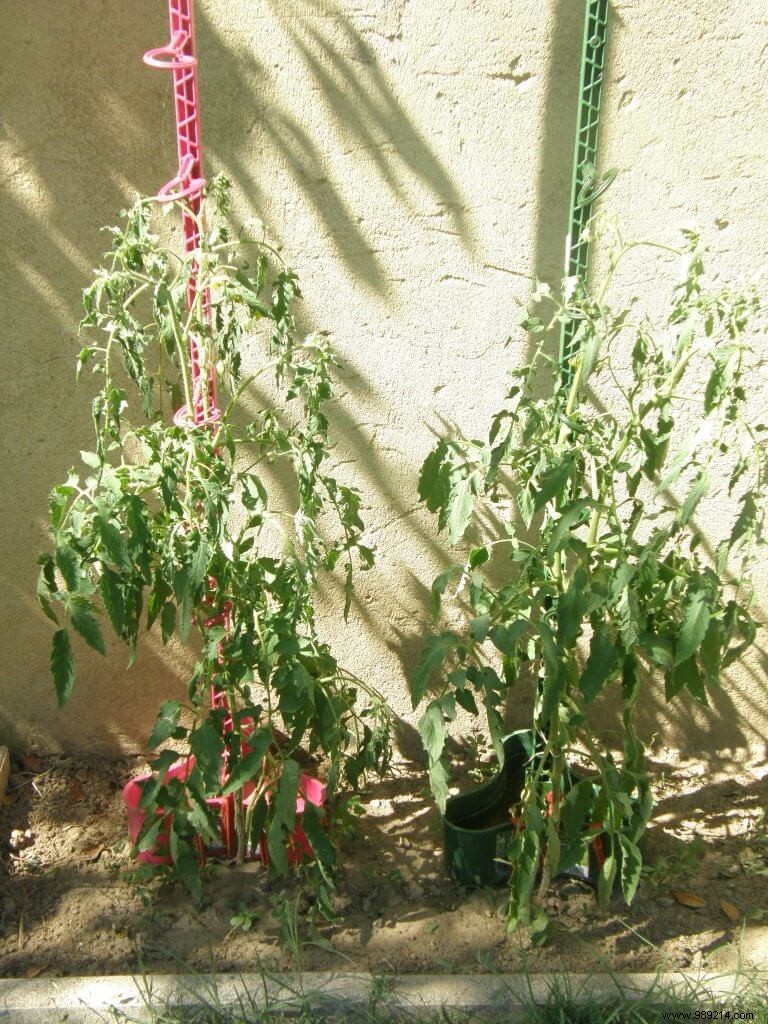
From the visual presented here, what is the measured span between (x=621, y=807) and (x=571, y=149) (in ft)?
5.99

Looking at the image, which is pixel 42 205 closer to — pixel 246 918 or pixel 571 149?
pixel 571 149

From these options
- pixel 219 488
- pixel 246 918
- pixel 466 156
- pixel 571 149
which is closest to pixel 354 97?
pixel 466 156

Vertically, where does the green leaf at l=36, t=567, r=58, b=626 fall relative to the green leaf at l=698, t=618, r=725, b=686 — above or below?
above

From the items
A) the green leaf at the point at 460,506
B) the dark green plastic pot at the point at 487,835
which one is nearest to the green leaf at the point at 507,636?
the green leaf at the point at 460,506

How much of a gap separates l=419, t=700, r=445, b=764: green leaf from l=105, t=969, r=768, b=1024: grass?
0.66 metres

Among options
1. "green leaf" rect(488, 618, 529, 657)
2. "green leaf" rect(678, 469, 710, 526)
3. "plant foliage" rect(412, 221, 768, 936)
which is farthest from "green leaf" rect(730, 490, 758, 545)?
"green leaf" rect(488, 618, 529, 657)

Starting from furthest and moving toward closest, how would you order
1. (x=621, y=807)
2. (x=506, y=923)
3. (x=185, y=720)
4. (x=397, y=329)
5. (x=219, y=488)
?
(x=185, y=720) < (x=397, y=329) < (x=506, y=923) < (x=621, y=807) < (x=219, y=488)

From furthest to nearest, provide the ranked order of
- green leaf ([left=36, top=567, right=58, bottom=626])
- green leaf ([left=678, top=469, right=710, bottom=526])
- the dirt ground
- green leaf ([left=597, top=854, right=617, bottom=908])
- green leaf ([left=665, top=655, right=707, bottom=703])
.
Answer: the dirt ground, green leaf ([left=597, top=854, right=617, bottom=908]), green leaf ([left=665, top=655, right=707, bottom=703]), green leaf ([left=36, top=567, right=58, bottom=626]), green leaf ([left=678, top=469, right=710, bottom=526])

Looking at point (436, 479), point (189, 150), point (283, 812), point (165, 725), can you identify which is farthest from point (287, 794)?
point (189, 150)

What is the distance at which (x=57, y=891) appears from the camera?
3.12 metres

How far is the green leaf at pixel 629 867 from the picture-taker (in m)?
2.73

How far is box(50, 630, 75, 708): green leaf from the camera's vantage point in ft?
8.39

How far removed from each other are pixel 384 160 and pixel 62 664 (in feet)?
5.44

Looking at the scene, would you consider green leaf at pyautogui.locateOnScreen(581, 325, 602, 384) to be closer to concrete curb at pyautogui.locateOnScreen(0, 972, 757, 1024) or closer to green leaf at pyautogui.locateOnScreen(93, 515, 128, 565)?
green leaf at pyautogui.locateOnScreen(93, 515, 128, 565)
